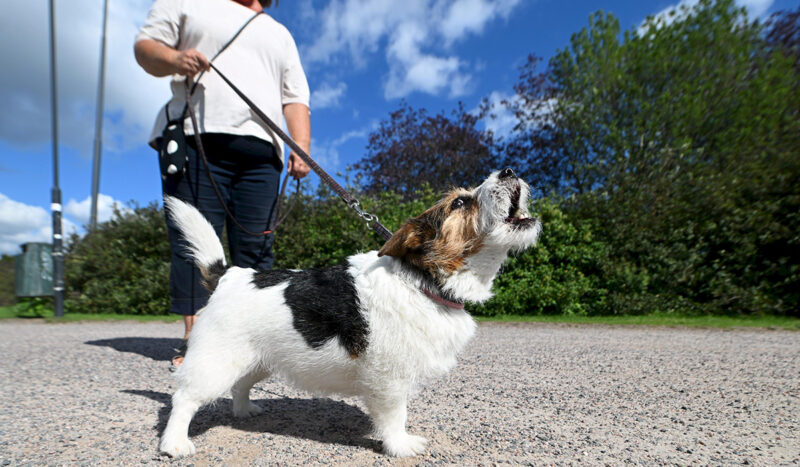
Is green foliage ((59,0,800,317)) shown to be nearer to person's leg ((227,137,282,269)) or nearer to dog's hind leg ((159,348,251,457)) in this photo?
person's leg ((227,137,282,269))

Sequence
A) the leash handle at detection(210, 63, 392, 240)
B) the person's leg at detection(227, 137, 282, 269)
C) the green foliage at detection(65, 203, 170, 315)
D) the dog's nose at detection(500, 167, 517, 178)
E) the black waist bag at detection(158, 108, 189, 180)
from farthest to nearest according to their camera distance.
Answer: the green foliage at detection(65, 203, 170, 315)
the person's leg at detection(227, 137, 282, 269)
the black waist bag at detection(158, 108, 189, 180)
the leash handle at detection(210, 63, 392, 240)
the dog's nose at detection(500, 167, 517, 178)

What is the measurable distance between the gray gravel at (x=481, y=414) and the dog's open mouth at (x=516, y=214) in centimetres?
132

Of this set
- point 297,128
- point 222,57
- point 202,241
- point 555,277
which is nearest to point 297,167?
point 297,128

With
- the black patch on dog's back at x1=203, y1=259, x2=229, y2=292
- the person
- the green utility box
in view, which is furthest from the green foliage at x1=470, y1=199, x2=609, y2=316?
the green utility box

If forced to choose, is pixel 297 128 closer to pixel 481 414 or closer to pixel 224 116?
pixel 224 116

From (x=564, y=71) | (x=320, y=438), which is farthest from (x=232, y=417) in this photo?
(x=564, y=71)

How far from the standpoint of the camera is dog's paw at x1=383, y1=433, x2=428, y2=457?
89.9 inches

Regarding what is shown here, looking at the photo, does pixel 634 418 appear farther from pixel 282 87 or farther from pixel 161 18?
pixel 161 18

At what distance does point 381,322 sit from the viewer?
88.7 inches

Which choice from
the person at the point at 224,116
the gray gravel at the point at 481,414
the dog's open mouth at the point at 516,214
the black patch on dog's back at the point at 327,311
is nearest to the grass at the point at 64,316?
the gray gravel at the point at 481,414

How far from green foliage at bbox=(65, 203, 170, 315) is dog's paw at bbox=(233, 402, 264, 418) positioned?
836cm

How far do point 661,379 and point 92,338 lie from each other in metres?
7.96

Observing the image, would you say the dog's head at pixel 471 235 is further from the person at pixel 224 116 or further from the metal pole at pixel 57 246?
the metal pole at pixel 57 246

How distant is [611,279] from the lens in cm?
923
